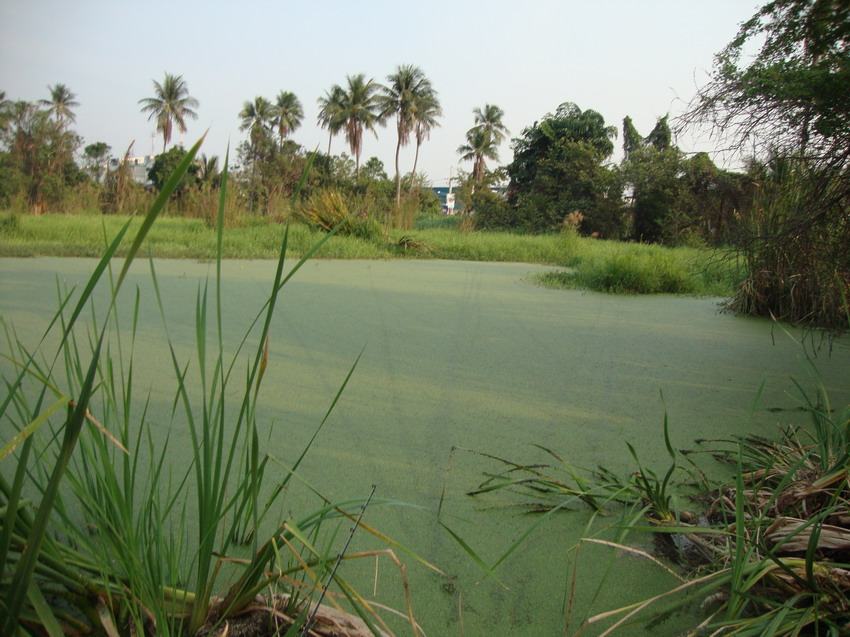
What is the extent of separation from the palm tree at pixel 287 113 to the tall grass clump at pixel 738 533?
24.9 metres

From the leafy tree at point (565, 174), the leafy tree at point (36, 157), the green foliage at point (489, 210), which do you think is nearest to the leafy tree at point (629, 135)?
the leafy tree at point (565, 174)

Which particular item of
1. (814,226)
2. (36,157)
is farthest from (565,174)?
(814,226)

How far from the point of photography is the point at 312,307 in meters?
2.89

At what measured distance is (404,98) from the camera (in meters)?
21.6

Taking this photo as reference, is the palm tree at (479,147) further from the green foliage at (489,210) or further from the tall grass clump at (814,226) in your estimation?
the tall grass clump at (814,226)

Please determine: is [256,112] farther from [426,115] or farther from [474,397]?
[474,397]

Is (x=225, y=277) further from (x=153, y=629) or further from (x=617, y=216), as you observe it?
(x=617, y=216)

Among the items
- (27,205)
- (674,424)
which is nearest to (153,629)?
(674,424)

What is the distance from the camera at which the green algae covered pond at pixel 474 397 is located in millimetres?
891

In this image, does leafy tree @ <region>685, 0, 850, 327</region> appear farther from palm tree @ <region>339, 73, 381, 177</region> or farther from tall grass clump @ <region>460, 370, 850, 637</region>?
palm tree @ <region>339, 73, 381, 177</region>

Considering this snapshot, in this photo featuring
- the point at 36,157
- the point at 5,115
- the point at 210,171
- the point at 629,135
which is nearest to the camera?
the point at 5,115

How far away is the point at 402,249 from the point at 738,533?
612 centimetres

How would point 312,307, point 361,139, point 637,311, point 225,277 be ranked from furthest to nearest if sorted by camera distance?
1. point 361,139
2. point 225,277
3. point 637,311
4. point 312,307

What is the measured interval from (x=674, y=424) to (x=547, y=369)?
0.52 m
